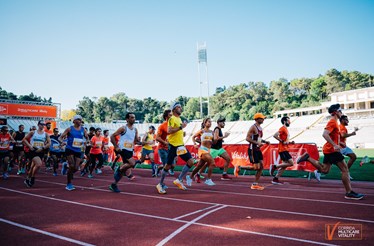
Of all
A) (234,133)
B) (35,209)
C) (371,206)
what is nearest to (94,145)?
(35,209)

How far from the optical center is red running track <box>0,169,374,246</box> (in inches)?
168

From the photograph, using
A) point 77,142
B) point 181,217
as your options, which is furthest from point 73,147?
point 181,217

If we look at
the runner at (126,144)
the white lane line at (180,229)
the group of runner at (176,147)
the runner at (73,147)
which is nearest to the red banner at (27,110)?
the group of runner at (176,147)

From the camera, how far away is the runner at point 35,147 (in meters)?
9.41

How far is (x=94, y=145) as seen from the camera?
44.2 ft

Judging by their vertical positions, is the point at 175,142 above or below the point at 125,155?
above

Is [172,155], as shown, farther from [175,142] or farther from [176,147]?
Result: [175,142]

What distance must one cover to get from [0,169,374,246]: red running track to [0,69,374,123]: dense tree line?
270ft

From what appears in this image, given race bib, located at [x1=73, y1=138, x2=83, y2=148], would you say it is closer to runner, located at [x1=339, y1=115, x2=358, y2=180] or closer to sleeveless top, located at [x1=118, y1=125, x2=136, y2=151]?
sleeveless top, located at [x1=118, y1=125, x2=136, y2=151]

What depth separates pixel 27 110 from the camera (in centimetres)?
4500

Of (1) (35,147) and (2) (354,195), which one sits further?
(1) (35,147)

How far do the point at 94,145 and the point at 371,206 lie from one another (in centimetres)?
1083

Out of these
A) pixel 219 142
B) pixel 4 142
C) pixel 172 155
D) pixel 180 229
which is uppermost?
pixel 4 142

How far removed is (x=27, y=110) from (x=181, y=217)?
152 feet
